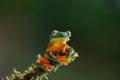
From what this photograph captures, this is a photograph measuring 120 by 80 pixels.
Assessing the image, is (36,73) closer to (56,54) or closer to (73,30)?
(56,54)

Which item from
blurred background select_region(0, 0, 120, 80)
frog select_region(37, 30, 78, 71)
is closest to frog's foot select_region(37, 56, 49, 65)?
frog select_region(37, 30, 78, 71)

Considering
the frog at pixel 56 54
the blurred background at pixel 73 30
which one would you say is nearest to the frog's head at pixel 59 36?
the frog at pixel 56 54

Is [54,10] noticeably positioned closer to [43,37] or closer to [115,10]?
[43,37]

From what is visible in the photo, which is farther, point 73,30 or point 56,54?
point 73,30

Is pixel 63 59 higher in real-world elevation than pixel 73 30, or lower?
lower

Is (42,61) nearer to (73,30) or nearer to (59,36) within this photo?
(59,36)

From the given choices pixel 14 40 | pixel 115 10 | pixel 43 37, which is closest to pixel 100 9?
pixel 115 10

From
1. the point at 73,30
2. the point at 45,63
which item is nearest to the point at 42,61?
the point at 45,63

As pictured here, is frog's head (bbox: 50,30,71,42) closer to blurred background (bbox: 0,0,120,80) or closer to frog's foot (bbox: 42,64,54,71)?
frog's foot (bbox: 42,64,54,71)

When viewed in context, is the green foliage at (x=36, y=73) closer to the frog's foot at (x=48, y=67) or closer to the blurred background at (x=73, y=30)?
the frog's foot at (x=48, y=67)
